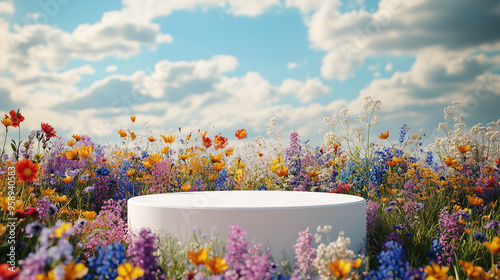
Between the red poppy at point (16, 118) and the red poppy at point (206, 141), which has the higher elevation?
the red poppy at point (16, 118)

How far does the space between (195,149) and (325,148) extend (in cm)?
212

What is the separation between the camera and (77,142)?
629cm

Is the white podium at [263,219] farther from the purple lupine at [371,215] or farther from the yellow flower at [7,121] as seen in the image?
the yellow flower at [7,121]

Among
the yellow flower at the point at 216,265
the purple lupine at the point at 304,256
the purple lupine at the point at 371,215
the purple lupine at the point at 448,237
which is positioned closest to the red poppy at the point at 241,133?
the purple lupine at the point at 371,215

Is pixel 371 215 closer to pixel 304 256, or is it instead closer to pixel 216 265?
pixel 304 256

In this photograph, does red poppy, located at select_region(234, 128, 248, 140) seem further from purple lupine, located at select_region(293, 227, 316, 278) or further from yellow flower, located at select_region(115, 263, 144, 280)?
yellow flower, located at select_region(115, 263, 144, 280)

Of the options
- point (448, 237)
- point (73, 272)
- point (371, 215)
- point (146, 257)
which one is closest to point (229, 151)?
point (371, 215)

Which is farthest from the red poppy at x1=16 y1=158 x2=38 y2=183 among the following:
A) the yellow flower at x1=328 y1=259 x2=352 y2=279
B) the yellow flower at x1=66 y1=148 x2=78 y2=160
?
the yellow flower at x1=328 y1=259 x2=352 y2=279

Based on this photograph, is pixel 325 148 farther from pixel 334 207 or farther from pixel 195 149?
pixel 334 207

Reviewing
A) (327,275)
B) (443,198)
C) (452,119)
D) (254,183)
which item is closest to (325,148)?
(254,183)

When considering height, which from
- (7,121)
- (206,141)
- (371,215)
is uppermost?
(7,121)

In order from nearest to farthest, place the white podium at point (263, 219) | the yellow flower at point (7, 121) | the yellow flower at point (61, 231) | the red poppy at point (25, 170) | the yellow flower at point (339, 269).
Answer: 1. the yellow flower at point (61, 231)
2. the yellow flower at point (339, 269)
3. the white podium at point (263, 219)
4. the red poppy at point (25, 170)
5. the yellow flower at point (7, 121)

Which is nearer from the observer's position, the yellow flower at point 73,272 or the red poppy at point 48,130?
the yellow flower at point 73,272

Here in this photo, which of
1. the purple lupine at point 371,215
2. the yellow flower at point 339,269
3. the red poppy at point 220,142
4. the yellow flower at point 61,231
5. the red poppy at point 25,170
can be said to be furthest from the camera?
the red poppy at point 220,142
